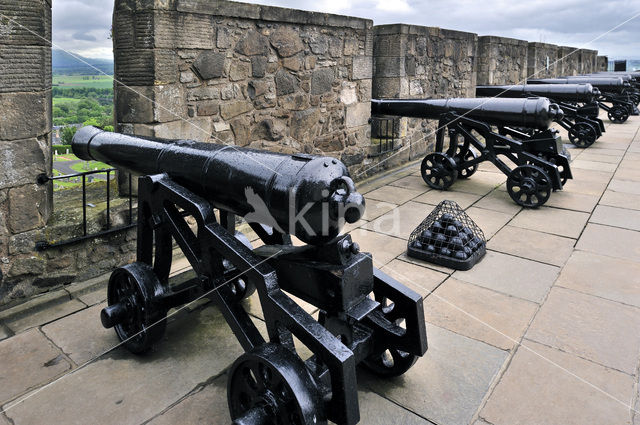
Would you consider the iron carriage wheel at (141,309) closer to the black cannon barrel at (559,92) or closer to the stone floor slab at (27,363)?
the stone floor slab at (27,363)

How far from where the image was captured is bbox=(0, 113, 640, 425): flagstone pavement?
90.5 inches

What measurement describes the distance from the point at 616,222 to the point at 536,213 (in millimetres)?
762

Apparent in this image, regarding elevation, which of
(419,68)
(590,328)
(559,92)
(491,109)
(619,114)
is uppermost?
(419,68)

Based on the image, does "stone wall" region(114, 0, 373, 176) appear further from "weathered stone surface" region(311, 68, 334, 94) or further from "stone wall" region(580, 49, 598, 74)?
"stone wall" region(580, 49, 598, 74)

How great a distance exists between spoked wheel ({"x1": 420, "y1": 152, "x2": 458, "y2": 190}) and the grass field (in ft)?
13.6

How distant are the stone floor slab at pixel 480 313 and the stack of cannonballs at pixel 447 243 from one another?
0.32 metres

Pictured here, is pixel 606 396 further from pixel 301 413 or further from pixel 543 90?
pixel 543 90

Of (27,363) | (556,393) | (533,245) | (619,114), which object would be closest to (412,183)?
(533,245)

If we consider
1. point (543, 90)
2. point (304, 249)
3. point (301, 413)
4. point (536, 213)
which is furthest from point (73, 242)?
point (543, 90)

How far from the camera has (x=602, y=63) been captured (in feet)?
93.5

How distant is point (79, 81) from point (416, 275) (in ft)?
8.72

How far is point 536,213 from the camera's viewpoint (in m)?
5.53

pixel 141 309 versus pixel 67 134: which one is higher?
pixel 67 134

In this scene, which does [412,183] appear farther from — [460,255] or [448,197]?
[460,255]
